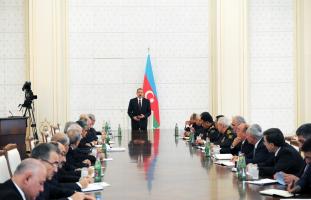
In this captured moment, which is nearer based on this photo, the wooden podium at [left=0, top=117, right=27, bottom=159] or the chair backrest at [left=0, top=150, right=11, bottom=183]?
the chair backrest at [left=0, top=150, right=11, bottom=183]

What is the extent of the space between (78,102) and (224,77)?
13.2 ft

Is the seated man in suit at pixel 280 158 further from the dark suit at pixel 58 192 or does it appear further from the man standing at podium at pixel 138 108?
the man standing at podium at pixel 138 108


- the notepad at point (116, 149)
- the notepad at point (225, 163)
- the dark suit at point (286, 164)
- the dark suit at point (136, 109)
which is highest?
the dark suit at point (136, 109)

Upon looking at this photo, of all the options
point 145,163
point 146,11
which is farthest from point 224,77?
point 145,163

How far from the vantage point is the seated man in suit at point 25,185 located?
10.8 ft

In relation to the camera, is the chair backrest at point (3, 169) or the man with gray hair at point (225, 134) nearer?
the chair backrest at point (3, 169)

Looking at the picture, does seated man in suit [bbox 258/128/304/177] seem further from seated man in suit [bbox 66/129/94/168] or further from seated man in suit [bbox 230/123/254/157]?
seated man in suit [bbox 66/129/94/168]

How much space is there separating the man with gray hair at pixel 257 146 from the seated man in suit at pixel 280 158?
2.07ft

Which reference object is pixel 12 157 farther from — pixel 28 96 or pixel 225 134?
pixel 28 96

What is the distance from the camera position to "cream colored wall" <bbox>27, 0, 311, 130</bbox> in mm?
13688

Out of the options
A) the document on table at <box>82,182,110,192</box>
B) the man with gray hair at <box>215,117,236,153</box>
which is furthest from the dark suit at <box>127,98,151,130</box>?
the document on table at <box>82,182,110,192</box>

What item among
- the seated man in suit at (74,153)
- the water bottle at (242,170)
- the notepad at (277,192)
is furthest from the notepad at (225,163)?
the notepad at (277,192)

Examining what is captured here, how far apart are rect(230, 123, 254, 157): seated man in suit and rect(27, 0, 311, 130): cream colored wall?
20.8 ft

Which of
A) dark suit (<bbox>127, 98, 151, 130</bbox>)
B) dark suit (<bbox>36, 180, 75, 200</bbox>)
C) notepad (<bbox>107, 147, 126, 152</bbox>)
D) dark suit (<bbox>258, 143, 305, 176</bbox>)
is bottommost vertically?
dark suit (<bbox>36, 180, 75, 200</bbox>)
